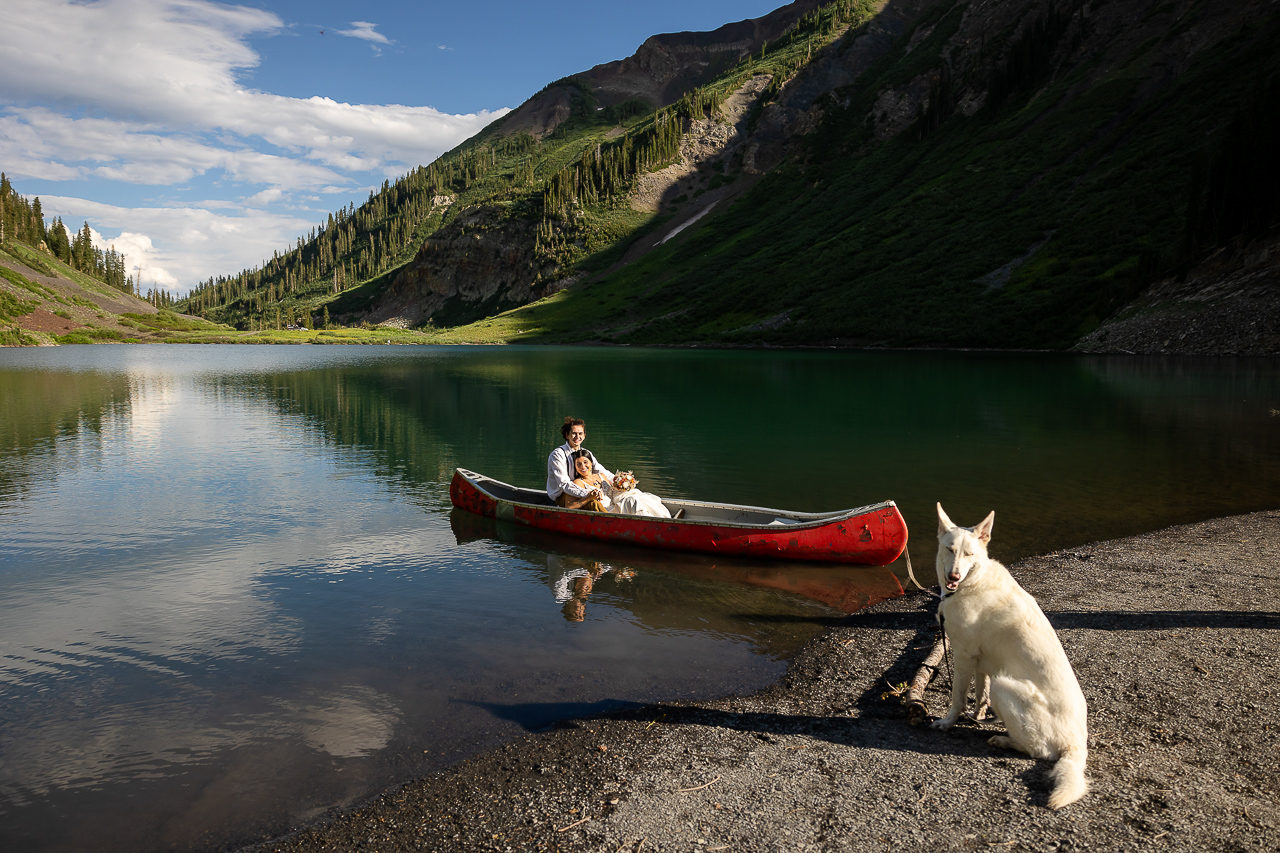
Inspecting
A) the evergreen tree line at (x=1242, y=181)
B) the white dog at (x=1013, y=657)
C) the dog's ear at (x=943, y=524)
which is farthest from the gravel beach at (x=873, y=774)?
the evergreen tree line at (x=1242, y=181)

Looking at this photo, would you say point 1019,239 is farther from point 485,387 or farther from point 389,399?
point 389,399

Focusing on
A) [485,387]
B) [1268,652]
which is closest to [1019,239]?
[485,387]

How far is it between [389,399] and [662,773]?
46690mm

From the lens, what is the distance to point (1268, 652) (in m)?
9.23

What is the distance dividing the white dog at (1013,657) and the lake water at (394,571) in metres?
3.48

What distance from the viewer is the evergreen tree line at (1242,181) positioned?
7225 cm

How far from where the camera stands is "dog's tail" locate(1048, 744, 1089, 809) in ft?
19.8

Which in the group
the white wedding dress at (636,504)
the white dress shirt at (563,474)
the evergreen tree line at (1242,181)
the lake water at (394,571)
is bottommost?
the lake water at (394,571)

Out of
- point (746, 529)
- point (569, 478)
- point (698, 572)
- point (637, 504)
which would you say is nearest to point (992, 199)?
point (569, 478)

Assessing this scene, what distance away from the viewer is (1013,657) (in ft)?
22.0

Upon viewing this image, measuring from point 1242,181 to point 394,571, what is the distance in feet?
307

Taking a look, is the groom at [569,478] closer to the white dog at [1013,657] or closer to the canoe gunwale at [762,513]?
the canoe gunwale at [762,513]

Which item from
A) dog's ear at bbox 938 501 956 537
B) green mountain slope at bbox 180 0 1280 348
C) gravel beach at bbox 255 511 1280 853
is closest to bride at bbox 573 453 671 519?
gravel beach at bbox 255 511 1280 853

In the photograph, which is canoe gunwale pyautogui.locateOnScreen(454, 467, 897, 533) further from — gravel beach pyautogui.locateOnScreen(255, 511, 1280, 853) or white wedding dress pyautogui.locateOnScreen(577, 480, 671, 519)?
gravel beach pyautogui.locateOnScreen(255, 511, 1280, 853)
